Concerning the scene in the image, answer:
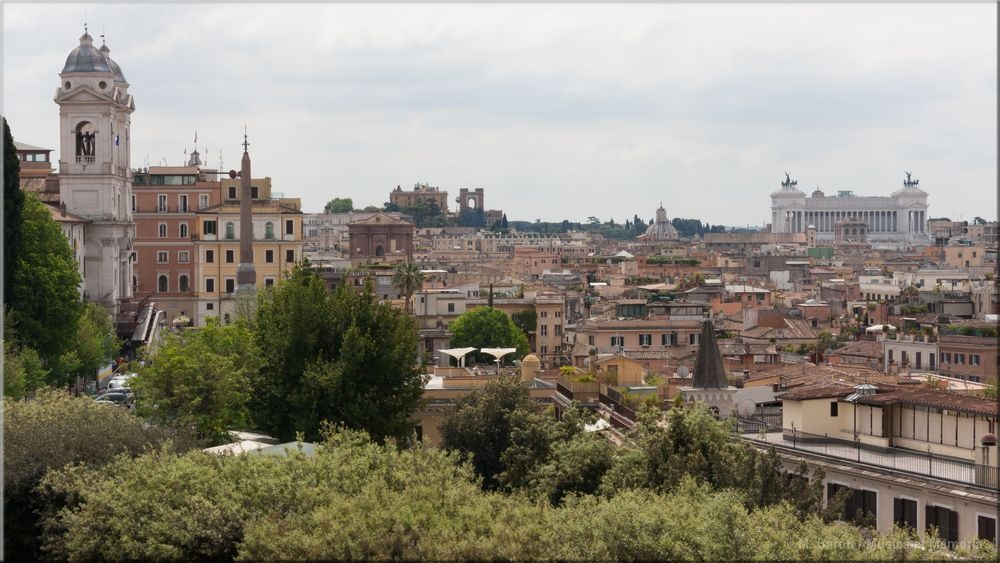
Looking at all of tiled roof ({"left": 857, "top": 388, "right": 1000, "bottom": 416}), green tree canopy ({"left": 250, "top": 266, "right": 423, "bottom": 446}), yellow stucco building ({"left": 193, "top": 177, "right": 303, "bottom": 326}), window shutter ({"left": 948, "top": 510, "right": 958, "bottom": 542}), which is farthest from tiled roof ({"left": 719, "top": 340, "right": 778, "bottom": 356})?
window shutter ({"left": 948, "top": 510, "right": 958, "bottom": 542})

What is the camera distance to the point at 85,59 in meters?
68.5

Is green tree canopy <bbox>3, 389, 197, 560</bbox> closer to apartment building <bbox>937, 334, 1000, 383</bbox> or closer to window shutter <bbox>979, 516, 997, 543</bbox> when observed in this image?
window shutter <bbox>979, 516, 997, 543</bbox>

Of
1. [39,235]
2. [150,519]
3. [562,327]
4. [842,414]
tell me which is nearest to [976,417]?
[842,414]

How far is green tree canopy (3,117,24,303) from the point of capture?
1651 inches

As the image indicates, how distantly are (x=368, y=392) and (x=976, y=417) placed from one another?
12629mm

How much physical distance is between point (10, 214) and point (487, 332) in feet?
95.7

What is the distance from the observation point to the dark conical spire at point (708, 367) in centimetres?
3412

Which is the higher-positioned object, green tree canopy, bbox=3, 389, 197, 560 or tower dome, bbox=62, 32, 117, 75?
tower dome, bbox=62, 32, 117, 75

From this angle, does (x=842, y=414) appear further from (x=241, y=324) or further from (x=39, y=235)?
(x=39, y=235)

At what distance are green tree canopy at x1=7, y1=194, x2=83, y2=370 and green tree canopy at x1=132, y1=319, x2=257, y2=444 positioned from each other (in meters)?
9.30

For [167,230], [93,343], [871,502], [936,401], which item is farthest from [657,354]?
[871,502]

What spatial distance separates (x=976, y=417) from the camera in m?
26.8

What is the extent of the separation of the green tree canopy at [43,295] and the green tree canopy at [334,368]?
9.31m

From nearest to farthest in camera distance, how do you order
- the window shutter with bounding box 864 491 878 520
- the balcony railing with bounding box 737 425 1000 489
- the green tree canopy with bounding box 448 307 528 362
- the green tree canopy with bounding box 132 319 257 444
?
the balcony railing with bounding box 737 425 1000 489 < the window shutter with bounding box 864 491 878 520 < the green tree canopy with bounding box 132 319 257 444 < the green tree canopy with bounding box 448 307 528 362
